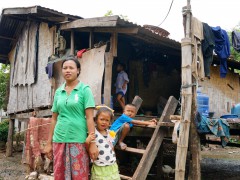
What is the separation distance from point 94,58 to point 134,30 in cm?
119

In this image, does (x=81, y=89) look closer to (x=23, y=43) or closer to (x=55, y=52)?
(x=55, y=52)

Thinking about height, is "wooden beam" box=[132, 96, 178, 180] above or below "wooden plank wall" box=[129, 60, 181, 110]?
below

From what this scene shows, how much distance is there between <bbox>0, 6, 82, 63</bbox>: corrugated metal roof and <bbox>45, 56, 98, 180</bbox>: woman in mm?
5337

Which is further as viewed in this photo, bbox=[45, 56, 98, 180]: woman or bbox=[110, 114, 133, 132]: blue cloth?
bbox=[110, 114, 133, 132]: blue cloth

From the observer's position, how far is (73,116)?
9.21 ft

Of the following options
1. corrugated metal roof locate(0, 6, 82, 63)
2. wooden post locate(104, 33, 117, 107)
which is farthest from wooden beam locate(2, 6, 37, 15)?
wooden post locate(104, 33, 117, 107)

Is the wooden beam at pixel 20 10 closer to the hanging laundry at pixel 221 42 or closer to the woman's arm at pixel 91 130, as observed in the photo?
the hanging laundry at pixel 221 42

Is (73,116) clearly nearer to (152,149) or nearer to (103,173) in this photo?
(103,173)

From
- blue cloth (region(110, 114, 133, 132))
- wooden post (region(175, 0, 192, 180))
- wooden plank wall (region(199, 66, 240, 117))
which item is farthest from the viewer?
wooden plank wall (region(199, 66, 240, 117))

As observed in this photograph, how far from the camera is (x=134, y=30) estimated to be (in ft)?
18.5

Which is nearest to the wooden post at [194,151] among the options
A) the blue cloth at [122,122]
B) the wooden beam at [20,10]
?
the blue cloth at [122,122]

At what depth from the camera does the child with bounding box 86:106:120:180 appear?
119 inches

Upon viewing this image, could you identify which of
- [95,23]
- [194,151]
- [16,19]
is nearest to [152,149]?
[194,151]

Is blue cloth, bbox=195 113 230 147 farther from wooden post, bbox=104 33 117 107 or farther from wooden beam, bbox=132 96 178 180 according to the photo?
wooden post, bbox=104 33 117 107
